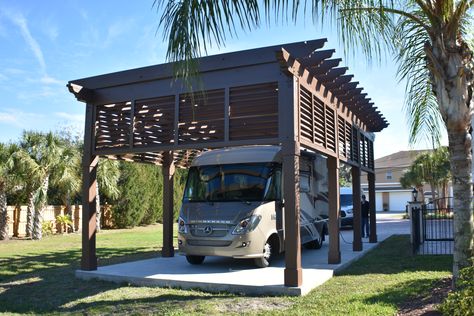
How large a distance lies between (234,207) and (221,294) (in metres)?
2.28

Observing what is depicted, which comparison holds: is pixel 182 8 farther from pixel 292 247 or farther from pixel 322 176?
pixel 322 176

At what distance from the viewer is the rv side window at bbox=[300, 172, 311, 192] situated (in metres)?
11.5

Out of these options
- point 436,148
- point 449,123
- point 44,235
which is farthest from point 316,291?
point 44,235

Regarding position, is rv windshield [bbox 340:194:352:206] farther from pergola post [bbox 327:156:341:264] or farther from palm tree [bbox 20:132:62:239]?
palm tree [bbox 20:132:62:239]

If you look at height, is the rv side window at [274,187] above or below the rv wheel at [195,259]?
above

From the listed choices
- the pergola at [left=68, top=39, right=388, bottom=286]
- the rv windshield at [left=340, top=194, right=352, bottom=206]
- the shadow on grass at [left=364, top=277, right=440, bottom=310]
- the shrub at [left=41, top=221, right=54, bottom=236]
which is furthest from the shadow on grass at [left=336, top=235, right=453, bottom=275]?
the shrub at [left=41, top=221, right=54, bottom=236]

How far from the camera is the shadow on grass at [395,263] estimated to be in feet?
30.4

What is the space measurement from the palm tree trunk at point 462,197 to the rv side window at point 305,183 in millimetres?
5539

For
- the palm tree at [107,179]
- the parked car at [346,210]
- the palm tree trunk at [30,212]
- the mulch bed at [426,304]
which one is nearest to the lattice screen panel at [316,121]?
the mulch bed at [426,304]

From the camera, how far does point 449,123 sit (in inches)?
235

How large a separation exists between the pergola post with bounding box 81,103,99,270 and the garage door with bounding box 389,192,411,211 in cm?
5554

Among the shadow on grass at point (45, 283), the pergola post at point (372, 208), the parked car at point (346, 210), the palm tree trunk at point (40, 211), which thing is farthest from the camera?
the parked car at point (346, 210)

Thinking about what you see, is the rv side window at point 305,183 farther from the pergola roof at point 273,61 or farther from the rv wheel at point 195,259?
the rv wheel at point 195,259

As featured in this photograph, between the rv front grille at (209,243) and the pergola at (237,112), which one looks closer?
the pergola at (237,112)
